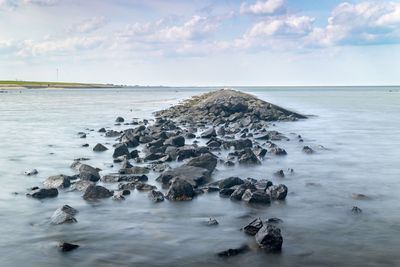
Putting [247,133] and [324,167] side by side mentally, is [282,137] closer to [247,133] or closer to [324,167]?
[247,133]

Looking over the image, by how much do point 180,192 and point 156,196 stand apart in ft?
3.28

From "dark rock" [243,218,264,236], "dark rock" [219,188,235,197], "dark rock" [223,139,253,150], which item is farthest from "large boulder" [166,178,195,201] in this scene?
"dark rock" [223,139,253,150]

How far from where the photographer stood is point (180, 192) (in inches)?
792

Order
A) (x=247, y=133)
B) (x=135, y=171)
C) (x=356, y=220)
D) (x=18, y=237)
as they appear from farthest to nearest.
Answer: (x=247, y=133) → (x=135, y=171) → (x=356, y=220) → (x=18, y=237)

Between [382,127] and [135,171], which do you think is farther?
[382,127]

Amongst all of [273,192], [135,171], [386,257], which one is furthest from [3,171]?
[386,257]

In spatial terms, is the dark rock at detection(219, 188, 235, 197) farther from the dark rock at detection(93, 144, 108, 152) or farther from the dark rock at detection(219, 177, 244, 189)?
the dark rock at detection(93, 144, 108, 152)

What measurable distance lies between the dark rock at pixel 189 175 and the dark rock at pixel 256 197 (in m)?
3.15

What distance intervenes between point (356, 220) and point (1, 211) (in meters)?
13.2

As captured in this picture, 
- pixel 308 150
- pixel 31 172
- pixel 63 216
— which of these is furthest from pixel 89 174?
pixel 308 150

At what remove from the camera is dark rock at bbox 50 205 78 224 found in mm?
16906

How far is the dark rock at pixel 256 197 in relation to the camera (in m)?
19.3

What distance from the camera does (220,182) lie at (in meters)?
21.8

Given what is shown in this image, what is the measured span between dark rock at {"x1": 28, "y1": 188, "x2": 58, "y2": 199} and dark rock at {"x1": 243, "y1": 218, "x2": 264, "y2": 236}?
915 centimetres
